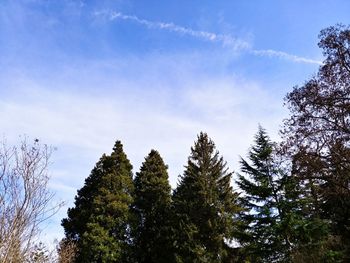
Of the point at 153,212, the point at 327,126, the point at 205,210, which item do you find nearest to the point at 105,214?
the point at 153,212

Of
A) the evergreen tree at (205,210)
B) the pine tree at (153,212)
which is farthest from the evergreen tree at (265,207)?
the pine tree at (153,212)

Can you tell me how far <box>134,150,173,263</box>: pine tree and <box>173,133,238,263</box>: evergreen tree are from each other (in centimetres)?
165

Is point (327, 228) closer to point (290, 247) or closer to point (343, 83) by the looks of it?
point (290, 247)

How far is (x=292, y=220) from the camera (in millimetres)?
16062

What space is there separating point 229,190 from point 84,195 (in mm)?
11360

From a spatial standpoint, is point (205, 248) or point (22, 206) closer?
point (22, 206)

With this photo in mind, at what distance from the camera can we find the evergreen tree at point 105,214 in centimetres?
2077

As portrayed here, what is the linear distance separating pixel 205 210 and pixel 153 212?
16.3ft

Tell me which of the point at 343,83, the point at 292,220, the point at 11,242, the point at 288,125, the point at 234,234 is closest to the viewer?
the point at 11,242

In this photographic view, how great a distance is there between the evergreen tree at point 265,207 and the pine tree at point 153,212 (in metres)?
5.17

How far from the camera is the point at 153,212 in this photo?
24.1 metres

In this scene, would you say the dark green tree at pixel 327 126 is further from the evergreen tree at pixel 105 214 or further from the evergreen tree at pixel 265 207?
the evergreen tree at pixel 105 214

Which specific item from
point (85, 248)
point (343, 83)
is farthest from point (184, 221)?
point (343, 83)

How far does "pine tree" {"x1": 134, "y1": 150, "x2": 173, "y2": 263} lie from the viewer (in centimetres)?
2241
